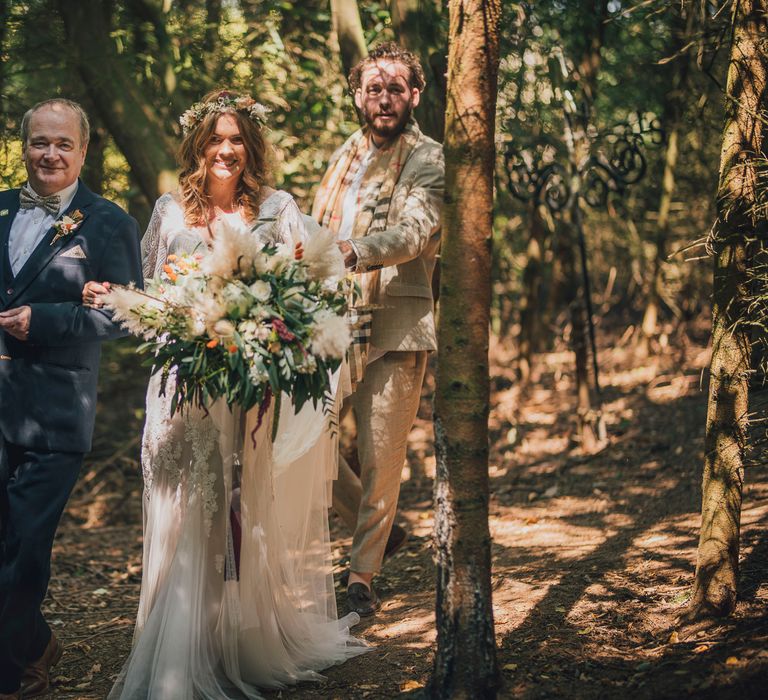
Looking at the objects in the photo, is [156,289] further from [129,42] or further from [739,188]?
[129,42]

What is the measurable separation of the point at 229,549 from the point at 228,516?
5.2 inches

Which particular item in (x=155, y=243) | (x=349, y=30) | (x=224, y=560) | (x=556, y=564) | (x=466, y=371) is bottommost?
(x=556, y=564)

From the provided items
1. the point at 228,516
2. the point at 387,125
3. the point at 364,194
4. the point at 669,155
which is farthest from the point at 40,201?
the point at 669,155

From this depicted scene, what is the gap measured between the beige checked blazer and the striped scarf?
0.04 m

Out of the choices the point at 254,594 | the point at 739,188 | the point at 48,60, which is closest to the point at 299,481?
the point at 254,594

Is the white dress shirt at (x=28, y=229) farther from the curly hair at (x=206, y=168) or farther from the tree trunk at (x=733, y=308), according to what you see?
the tree trunk at (x=733, y=308)

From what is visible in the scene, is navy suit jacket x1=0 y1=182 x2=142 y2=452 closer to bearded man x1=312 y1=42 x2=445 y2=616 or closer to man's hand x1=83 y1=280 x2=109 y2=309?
man's hand x1=83 y1=280 x2=109 y2=309

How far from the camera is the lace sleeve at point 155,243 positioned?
4.06m

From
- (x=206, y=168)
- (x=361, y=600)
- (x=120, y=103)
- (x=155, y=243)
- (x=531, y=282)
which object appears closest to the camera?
(x=206, y=168)

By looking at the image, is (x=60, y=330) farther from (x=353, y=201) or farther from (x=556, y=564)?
(x=556, y=564)

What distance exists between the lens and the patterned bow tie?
12.4ft

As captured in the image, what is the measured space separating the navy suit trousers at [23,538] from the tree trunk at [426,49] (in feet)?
11.1

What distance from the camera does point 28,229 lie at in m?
3.80

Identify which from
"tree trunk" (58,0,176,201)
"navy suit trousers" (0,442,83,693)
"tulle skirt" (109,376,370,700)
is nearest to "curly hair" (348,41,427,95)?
"tulle skirt" (109,376,370,700)
